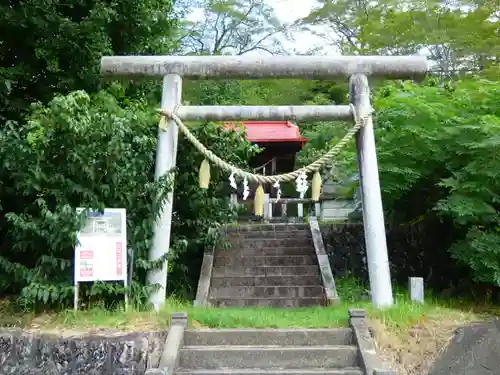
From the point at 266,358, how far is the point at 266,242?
208 inches

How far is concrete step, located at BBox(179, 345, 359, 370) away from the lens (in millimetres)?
6105

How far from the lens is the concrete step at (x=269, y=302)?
359 inches

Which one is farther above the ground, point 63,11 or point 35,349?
point 63,11

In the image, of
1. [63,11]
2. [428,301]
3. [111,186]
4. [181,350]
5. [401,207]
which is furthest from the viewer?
[401,207]

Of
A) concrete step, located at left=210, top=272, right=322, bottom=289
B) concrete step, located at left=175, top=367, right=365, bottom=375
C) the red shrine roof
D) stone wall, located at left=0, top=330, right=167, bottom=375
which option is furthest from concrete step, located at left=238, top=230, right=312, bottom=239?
the red shrine roof

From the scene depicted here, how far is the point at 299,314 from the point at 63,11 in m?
6.99

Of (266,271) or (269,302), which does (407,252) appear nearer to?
(266,271)

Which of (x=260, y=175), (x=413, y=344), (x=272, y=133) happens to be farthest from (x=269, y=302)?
(x=272, y=133)

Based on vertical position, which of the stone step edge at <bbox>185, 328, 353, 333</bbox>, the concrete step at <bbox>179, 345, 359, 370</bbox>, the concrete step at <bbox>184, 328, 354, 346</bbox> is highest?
the stone step edge at <bbox>185, 328, 353, 333</bbox>

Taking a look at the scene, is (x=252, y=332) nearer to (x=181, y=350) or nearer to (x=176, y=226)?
(x=181, y=350)

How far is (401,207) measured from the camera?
1082cm

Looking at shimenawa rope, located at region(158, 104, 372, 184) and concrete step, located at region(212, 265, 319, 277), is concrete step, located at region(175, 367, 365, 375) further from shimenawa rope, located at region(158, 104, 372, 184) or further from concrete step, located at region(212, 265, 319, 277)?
concrete step, located at region(212, 265, 319, 277)

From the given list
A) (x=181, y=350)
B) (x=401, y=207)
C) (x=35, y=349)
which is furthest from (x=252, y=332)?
(x=401, y=207)

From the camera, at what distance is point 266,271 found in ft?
33.4
